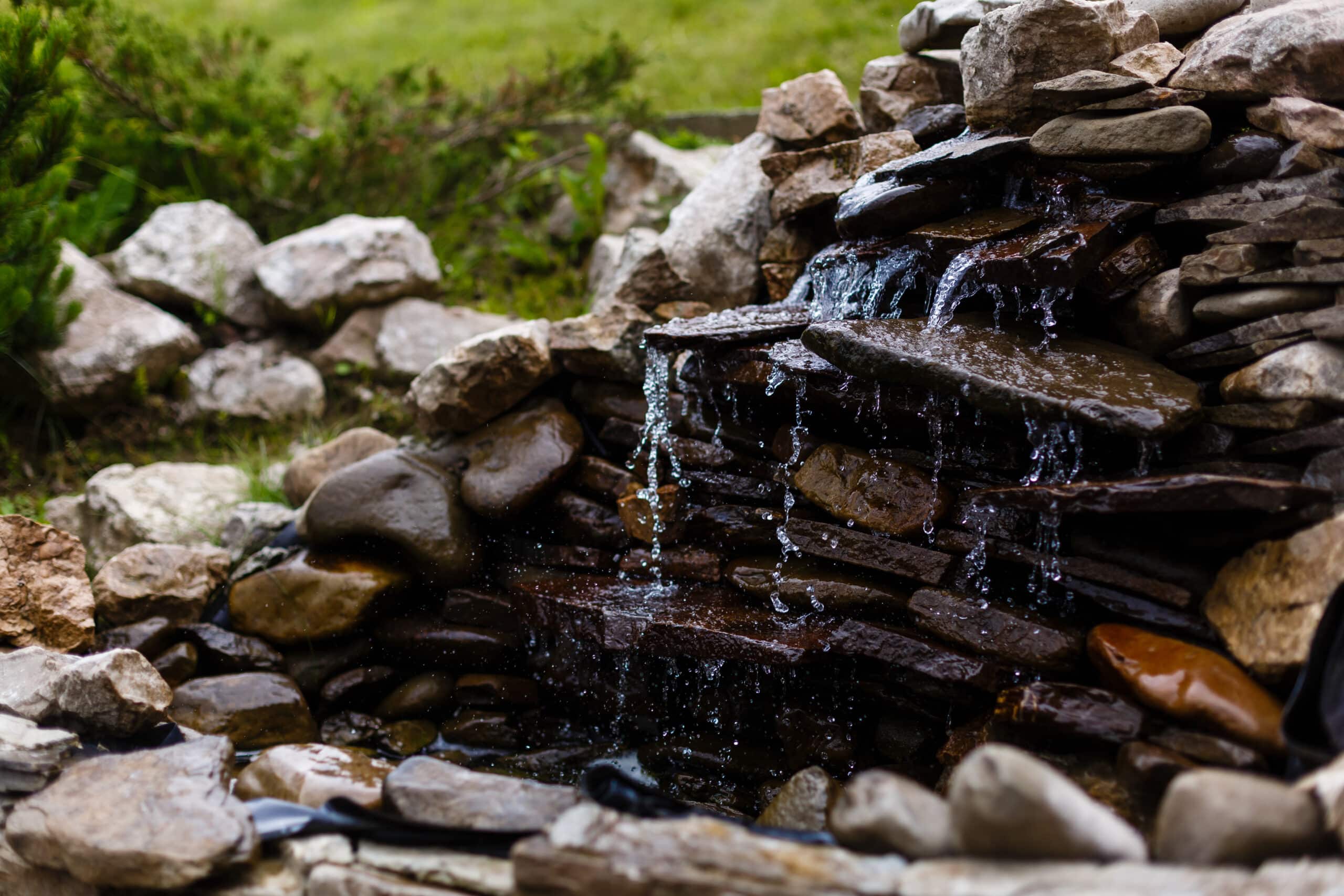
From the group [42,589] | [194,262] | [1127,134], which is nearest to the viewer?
[1127,134]

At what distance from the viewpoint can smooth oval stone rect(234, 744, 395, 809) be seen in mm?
3055

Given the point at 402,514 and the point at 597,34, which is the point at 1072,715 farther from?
the point at 597,34

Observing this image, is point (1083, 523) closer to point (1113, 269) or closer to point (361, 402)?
point (1113, 269)

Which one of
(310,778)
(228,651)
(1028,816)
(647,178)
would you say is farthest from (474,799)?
(647,178)

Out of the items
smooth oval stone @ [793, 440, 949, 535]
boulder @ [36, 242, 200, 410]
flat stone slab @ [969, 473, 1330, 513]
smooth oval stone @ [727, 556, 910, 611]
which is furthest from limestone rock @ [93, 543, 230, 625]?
flat stone slab @ [969, 473, 1330, 513]

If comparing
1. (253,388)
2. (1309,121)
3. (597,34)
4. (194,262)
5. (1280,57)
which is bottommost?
(253,388)

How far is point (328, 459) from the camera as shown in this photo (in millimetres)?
5047

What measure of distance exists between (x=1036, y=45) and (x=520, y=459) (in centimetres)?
286

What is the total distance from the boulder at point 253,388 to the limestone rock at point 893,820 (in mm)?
4739

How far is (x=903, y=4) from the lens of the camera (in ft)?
28.9

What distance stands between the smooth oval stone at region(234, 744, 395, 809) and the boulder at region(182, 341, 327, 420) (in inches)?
122

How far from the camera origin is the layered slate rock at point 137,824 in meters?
2.53

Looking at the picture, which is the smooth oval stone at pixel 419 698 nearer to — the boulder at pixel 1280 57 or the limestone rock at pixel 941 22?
the limestone rock at pixel 941 22

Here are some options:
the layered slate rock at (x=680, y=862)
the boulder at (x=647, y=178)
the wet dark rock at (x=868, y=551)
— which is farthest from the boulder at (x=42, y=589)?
the boulder at (x=647, y=178)
